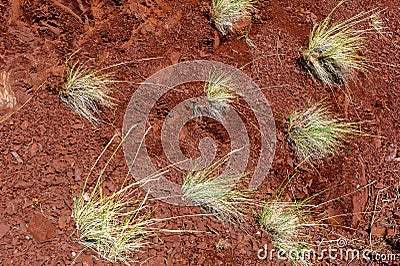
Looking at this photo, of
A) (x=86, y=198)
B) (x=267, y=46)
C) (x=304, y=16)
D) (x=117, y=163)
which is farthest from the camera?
(x=304, y=16)

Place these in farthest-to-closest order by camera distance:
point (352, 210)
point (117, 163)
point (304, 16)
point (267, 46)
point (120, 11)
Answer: point (304, 16) → point (267, 46) → point (352, 210) → point (120, 11) → point (117, 163)

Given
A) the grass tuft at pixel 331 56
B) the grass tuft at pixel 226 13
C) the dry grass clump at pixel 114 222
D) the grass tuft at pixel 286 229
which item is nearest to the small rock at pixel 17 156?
the dry grass clump at pixel 114 222

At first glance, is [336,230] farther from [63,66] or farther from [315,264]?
[63,66]

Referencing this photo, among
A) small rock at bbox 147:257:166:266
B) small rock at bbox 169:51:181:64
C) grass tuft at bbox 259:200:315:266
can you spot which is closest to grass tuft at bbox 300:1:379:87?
small rock at bbox 169:51:181:64

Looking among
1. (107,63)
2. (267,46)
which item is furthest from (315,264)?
(107,63)

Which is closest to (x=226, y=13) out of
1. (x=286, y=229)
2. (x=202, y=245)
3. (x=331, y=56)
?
(x=331, y=56)
